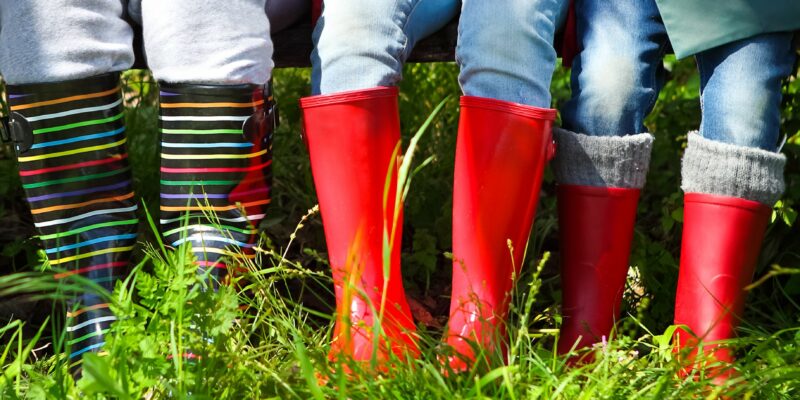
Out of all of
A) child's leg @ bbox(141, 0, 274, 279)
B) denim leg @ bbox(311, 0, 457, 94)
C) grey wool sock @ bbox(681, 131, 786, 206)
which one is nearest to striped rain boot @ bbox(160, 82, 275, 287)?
child's leg @ bbox(141, 0, 274, 279)

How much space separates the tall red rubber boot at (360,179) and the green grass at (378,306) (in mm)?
82

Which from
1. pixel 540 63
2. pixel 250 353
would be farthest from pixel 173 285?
pixel 540 63

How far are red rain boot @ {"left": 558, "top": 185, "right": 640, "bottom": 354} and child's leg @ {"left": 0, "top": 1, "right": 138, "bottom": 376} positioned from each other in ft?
2.43

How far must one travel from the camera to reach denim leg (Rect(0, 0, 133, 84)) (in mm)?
1332

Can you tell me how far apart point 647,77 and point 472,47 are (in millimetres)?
308

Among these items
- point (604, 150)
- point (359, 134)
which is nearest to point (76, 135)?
point (359, 134)

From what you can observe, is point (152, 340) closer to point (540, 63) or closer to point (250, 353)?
point (250, 353)

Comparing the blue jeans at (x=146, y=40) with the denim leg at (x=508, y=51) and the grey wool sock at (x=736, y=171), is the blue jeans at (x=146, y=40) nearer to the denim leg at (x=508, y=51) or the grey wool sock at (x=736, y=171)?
the denim leg at (x=508, y=51)

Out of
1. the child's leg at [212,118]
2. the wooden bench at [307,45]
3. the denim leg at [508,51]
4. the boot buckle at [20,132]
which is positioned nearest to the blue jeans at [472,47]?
the denim leg at [508,51]

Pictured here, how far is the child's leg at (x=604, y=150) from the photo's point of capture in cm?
145

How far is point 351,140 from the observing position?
1.41m

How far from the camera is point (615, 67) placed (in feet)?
4.73

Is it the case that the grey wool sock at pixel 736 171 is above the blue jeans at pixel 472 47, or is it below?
below

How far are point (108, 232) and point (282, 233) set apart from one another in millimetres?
657
